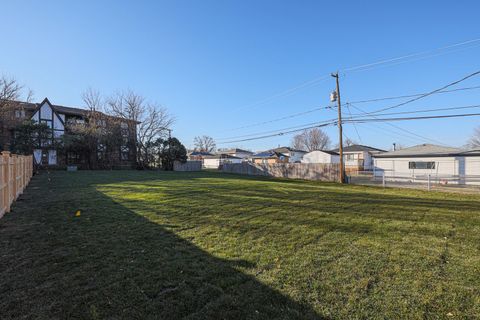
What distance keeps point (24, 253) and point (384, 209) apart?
8.38m

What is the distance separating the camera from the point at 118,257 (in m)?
3.39

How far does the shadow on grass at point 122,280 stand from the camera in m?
2.22

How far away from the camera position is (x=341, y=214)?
649 cm

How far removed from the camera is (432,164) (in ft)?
66.9

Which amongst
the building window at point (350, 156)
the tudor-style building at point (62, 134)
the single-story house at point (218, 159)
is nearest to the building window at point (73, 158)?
the tudor-style building at point (62, 134)

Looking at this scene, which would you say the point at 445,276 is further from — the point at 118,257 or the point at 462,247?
the point at 118,257

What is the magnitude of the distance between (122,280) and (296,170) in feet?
71.7

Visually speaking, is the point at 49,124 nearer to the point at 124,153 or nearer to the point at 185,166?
the point at 124,153

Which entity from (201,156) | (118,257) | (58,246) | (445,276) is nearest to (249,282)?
(118,257)

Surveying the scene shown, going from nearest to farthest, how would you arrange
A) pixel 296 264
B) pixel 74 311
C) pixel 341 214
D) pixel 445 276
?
pixel 74 311 → pixel 445 276 → pixel 296 264 → pixel 341 214

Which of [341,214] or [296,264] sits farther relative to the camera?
[341,214]

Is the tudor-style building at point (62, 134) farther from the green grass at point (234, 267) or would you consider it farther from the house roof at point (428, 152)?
the house roof at point (428, 152)

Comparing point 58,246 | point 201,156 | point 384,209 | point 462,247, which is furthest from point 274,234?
point 201,156

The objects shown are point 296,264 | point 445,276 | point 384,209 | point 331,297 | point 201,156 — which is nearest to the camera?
point 331,297
